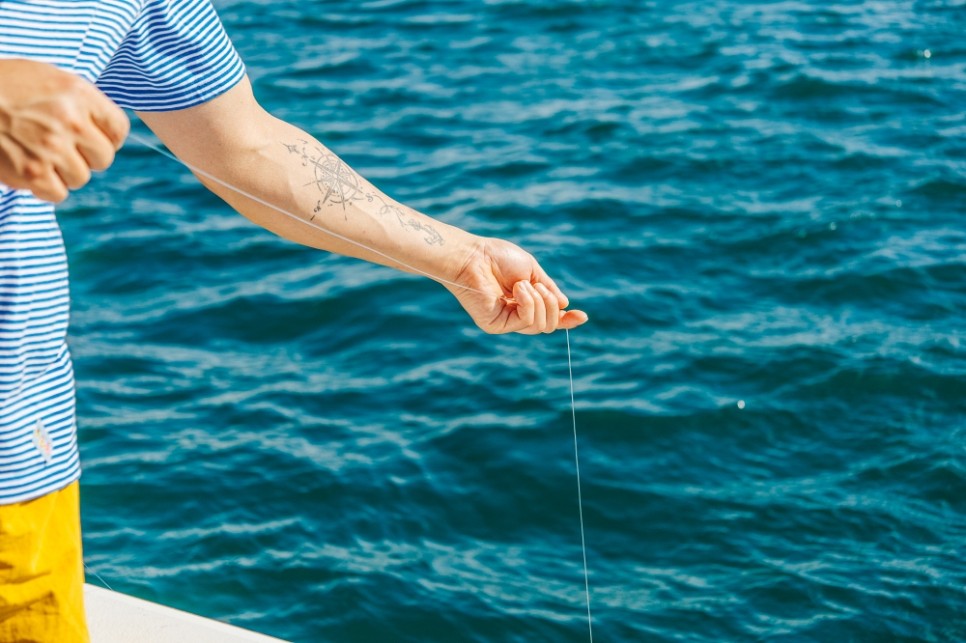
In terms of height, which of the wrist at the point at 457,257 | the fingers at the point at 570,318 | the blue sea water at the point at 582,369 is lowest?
the blue sea water at the point at 582,369

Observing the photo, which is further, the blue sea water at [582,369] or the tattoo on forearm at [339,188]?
the blue sea water at [582,369]

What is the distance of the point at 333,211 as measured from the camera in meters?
2.11

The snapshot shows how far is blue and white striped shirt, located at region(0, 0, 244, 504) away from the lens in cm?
154

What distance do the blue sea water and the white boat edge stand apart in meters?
1.18

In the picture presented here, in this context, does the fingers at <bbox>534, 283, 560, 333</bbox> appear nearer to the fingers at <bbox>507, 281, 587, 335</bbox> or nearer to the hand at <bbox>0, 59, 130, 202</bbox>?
the fingers at <bbox>507, 281, 587, 335</bbox>

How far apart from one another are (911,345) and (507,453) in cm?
179

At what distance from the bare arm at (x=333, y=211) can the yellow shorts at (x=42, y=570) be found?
22.9 inches

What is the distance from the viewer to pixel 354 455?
15.0ft

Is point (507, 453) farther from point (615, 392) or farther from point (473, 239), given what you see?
point (473, 239)

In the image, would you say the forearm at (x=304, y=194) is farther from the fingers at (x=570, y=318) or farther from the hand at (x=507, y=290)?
the fingers at (x=570, y=318)

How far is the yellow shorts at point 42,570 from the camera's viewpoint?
1.62 metres

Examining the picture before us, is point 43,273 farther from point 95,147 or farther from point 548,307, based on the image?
point 548,307

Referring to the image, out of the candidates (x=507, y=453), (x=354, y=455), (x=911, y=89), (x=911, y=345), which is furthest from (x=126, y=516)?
(x=911, y=89)

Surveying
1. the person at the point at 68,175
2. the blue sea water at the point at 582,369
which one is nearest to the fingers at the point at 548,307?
the person at the point at 68,175
